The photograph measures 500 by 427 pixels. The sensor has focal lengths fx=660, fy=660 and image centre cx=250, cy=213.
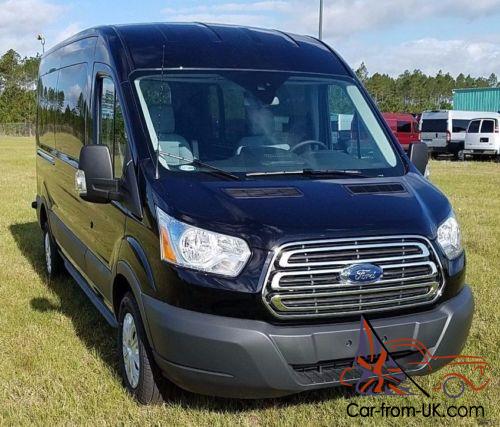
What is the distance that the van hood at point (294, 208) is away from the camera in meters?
3.40

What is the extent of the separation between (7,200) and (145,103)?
10.2 metres

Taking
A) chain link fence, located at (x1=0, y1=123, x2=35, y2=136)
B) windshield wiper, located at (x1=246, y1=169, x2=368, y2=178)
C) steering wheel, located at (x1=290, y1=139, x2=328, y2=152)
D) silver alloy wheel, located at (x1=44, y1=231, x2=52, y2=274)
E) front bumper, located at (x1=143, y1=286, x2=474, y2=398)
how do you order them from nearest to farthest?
1. front bumper, located at (x1=143, y1=286, x2=474, y2=398)
2. windshield wiper, located at (x1=246, y1=169, x2=368, y2=178)
3. steering wheel, located at (x1=290, y1=139, x2=328, y2=152)
4. silver alloy wheel, located at (x1=44, y1=231, x2=52, y2=274)
5. chain link fence, located at (x1=0, y1=123, x2=35, y2=136)

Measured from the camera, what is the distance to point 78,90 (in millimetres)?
5672

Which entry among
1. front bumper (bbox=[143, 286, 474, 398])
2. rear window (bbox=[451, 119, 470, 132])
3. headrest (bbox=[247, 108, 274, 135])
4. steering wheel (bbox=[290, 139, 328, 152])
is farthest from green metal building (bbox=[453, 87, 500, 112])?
front bumper (bbox=[143, 286, 474, 398])

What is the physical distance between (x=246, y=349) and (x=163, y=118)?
5.40ft

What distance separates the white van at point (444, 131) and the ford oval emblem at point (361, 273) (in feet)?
86.3

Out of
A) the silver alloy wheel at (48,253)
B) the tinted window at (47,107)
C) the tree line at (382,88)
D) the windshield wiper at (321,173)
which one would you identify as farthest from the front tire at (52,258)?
the tree line at (382,88)

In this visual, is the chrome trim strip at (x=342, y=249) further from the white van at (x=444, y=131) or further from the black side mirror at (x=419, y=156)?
the white van at (x=444, y=131)

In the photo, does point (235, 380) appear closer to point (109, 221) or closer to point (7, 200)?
point (109, 221)

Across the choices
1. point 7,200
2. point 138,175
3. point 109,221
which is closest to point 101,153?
point 138,175

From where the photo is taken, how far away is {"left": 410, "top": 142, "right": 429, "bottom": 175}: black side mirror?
187 inches

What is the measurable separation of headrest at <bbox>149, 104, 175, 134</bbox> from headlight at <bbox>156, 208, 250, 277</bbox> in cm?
87

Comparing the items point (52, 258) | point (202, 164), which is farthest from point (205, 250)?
point (52, 258)

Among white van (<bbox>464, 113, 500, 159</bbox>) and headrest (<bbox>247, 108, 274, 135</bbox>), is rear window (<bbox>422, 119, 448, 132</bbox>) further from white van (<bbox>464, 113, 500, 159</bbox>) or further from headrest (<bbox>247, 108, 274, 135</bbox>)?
headrest (<bbox>247, 108, 274, 135</bbox>)
